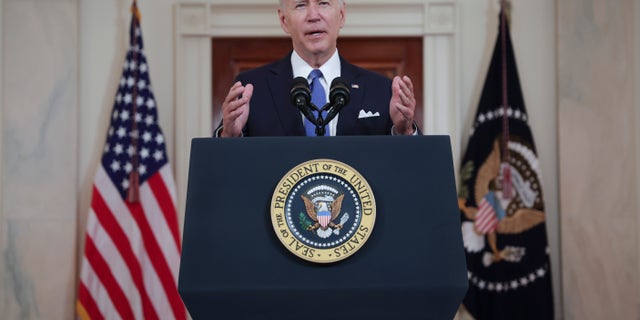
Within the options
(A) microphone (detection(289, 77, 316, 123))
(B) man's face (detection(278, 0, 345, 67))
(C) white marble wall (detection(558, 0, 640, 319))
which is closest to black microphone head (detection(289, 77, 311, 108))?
(A) microphone (detection(289, 77, 316, 123))

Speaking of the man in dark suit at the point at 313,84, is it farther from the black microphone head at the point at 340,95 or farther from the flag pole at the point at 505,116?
the flag pole at the point at 505,116

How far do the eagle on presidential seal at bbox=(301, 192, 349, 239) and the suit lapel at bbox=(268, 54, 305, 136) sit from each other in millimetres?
621

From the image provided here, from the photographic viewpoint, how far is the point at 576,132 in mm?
5047

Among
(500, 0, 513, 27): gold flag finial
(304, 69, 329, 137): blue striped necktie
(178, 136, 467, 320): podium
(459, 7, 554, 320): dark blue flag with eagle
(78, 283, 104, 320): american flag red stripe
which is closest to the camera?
(178, 136, 467, 320): podium

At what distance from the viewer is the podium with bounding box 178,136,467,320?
1704 mm

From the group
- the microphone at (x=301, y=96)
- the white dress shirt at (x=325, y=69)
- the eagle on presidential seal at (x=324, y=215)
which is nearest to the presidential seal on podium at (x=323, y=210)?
the eagle on presidential seal at (x=324, y=215)

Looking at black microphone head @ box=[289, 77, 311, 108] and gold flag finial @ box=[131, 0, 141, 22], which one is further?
gold flag finial @ box=[131, 0, 141, 22]

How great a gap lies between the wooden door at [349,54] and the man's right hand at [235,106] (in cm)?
322

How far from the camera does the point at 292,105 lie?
2.34 meters

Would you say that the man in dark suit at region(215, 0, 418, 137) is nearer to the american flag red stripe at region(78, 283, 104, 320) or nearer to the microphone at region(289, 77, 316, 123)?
the microphone at region(289, 77, 316, 123)

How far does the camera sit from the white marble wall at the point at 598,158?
498cm

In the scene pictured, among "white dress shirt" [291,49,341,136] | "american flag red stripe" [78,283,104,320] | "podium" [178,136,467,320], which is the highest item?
"white dress shirt" [291,49,341,136]

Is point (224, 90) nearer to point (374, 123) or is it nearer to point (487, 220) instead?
point (487, 220)

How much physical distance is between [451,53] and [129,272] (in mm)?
2535
